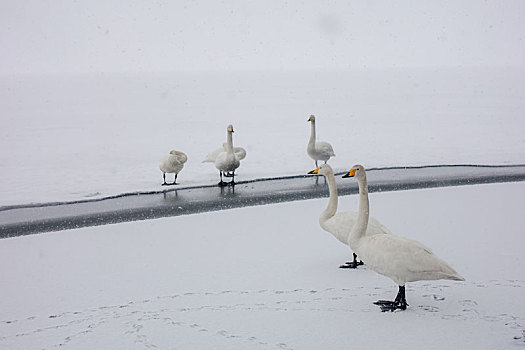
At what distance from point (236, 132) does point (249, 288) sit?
18033 millimetres

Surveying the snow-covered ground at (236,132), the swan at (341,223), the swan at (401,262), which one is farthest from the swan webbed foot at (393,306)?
the snow-covered ground at (236,132)

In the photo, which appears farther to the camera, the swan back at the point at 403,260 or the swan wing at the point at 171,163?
the swan wing at the point at 171,163

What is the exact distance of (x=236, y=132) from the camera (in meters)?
24.2

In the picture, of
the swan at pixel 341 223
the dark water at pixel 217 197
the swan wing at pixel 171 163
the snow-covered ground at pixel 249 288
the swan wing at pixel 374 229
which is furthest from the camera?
the swan wing at pixel 171 163

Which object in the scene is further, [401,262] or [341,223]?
[341,223]

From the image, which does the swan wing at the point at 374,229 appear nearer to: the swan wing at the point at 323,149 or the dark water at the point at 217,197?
the dark water at the point at 217,197

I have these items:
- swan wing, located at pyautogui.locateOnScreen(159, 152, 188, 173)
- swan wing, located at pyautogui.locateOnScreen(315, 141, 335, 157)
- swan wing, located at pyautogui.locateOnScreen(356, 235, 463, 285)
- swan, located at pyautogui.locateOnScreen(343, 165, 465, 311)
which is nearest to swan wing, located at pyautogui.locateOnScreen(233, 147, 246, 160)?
swan wing, located at pyautogui.locateOnScreen(159, 152, 188, 173)

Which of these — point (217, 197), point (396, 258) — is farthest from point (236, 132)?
point (396, 258)

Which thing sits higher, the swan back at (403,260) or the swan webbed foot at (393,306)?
the swan back at (403,260)

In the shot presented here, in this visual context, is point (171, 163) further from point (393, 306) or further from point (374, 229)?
point (393, 306)

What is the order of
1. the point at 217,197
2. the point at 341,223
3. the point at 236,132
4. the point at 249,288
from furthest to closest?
the point at 236,132
the point at 217,197
the point at 341,223
the point at 249,288

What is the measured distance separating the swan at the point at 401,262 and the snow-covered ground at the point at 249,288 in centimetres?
38

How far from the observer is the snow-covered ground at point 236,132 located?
577 inches

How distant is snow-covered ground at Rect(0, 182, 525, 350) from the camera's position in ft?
17.3
